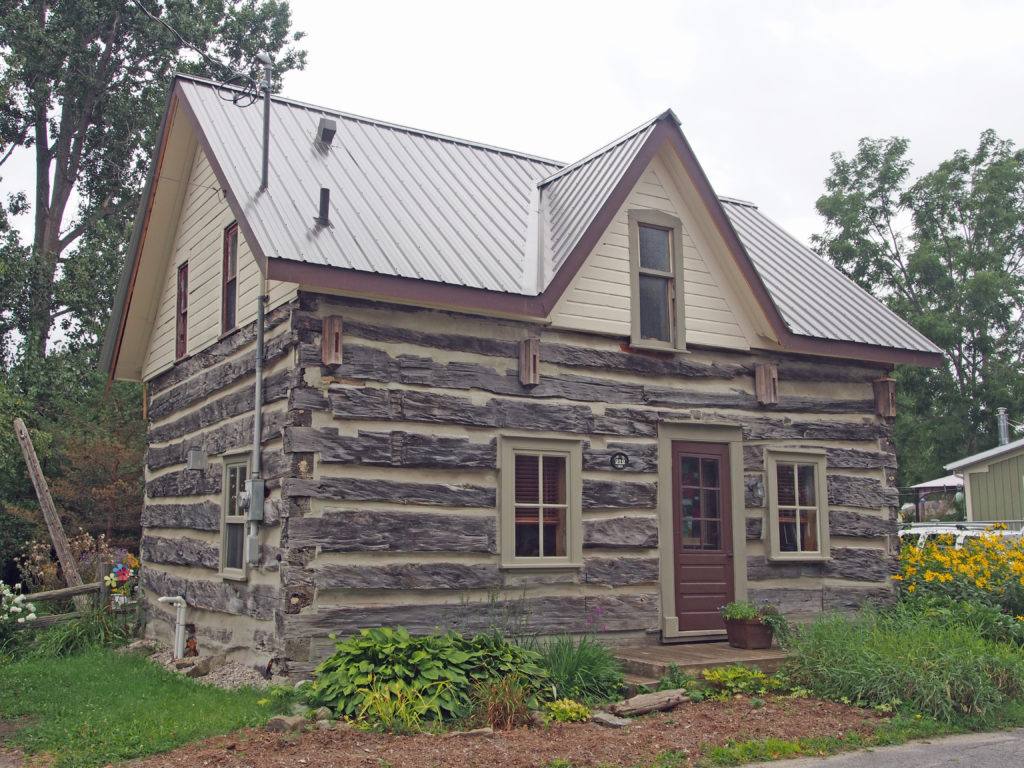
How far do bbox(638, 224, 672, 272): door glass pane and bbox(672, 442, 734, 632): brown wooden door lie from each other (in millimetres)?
2195

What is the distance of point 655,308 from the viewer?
38.5 feet

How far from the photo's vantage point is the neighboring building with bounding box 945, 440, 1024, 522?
86.1 feet

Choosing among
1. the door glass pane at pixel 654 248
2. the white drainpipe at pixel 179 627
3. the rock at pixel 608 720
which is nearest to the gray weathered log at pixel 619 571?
the rock at pixel 608 720

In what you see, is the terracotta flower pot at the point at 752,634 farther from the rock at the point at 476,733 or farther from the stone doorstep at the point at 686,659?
the rock at the point at 476,733

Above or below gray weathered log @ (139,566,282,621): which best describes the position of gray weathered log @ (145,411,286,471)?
above


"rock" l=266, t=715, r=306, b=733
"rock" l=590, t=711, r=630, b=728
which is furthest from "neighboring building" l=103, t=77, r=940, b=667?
"rock" l=590, t=711, r=630, b=728

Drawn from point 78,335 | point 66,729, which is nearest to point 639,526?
point 66,729

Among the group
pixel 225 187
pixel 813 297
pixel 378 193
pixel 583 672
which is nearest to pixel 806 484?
pixel 813 297

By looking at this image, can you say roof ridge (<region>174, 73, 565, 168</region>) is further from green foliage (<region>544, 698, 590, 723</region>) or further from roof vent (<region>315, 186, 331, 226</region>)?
green foliage (<region>544, 698, 590, 723</region>)

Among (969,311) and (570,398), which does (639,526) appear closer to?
(570,398)

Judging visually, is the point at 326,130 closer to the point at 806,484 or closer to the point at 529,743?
the point at 806,484

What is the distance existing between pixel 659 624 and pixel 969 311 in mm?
25069

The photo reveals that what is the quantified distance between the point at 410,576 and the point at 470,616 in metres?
0.80

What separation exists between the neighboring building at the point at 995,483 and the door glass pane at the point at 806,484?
16.3m
